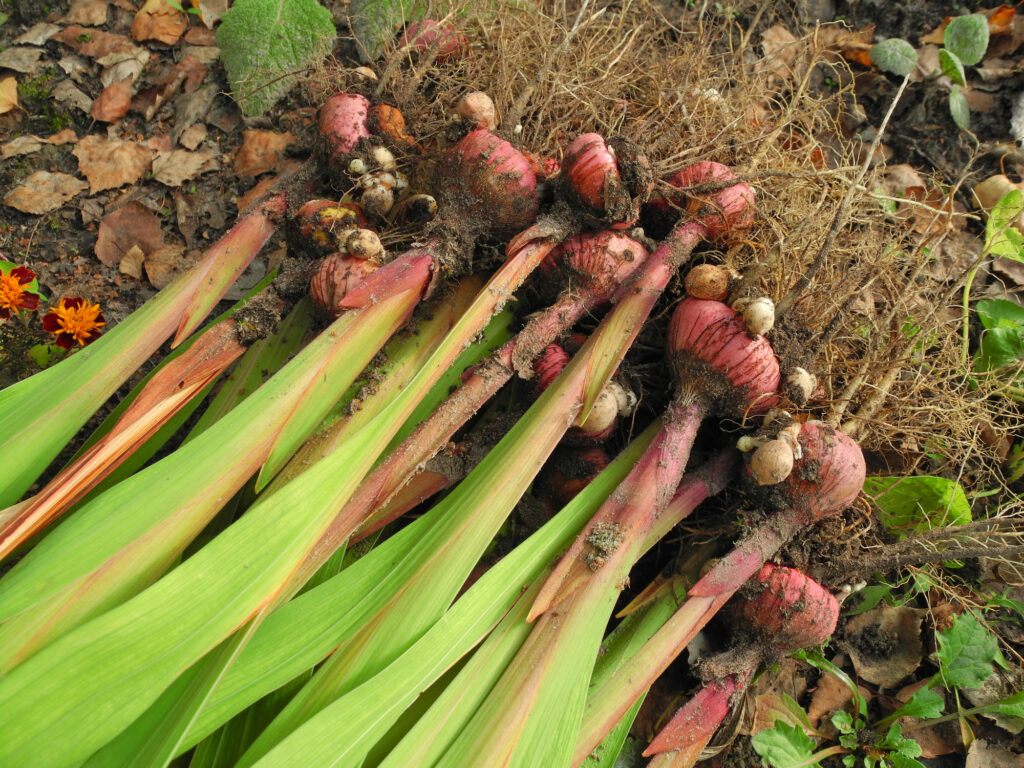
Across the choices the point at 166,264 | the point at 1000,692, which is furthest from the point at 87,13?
the point at 1000,692

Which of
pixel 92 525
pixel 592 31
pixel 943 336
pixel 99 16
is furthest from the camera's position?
pixel 99 16

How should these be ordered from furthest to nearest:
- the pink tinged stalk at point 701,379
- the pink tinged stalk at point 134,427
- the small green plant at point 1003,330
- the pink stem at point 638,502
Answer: the small green plant at point 1003,330
the pink tinged stalk at point 701,379
the pink stem at point 638,502
the pink tinged stalk at point 134,427

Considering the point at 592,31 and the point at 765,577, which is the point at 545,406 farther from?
the point at 592,31

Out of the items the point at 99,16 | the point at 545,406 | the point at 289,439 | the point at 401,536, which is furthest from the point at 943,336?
the point at 99,16

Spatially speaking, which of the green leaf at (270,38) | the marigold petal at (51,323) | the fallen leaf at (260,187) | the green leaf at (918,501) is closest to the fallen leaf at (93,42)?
the green leaf at (270,38)

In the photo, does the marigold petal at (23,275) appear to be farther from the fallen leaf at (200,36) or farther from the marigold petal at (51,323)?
the fallen leaf at (200,36)

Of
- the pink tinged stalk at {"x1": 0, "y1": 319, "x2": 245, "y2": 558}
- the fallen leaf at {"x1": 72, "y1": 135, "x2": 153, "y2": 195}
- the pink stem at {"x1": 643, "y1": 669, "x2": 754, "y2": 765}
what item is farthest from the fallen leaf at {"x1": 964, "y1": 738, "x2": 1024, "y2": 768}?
the fallen leaf at {"x1": 72, "y1": 135, "x2": 153, "y2": 195}
